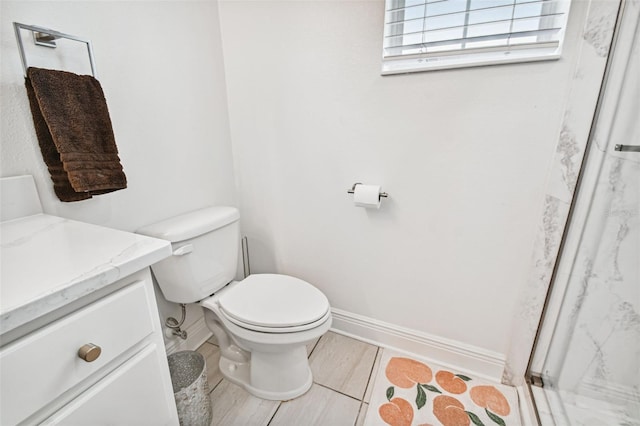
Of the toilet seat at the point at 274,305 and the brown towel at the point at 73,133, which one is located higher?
the brown towel at the point at 73,133

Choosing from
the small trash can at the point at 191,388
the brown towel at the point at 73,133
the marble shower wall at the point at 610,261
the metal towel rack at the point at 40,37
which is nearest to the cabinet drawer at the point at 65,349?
the brown towel at the point at 73,133

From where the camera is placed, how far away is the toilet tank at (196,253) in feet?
3.78

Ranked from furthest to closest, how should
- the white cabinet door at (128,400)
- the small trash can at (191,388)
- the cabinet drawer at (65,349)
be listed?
1. the small trash can at (191,388)
2. the white cabinet door at (128,400)
3. the cabinet drawer at (65,349)

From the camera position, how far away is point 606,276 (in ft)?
3.13

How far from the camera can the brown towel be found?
827mm

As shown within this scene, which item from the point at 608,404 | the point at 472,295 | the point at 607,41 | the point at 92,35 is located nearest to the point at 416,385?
the point at 472,295

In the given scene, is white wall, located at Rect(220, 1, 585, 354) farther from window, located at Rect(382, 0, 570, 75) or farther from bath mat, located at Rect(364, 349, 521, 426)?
bath mat, located at Rect(364, 349, 521, 426)

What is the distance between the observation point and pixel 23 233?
74 cm

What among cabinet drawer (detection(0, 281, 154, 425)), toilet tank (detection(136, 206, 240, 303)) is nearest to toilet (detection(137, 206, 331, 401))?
toilet tank (detection(136, 206, 240, 303))

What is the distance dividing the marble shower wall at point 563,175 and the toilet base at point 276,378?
35.9 inches

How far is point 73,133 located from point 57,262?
1.56 ft

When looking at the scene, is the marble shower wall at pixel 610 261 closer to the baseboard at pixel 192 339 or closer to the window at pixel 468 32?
the window at pixel 468 32

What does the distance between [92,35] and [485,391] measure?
2.05 metres

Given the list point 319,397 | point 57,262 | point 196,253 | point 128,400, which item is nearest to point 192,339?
point 196,253
